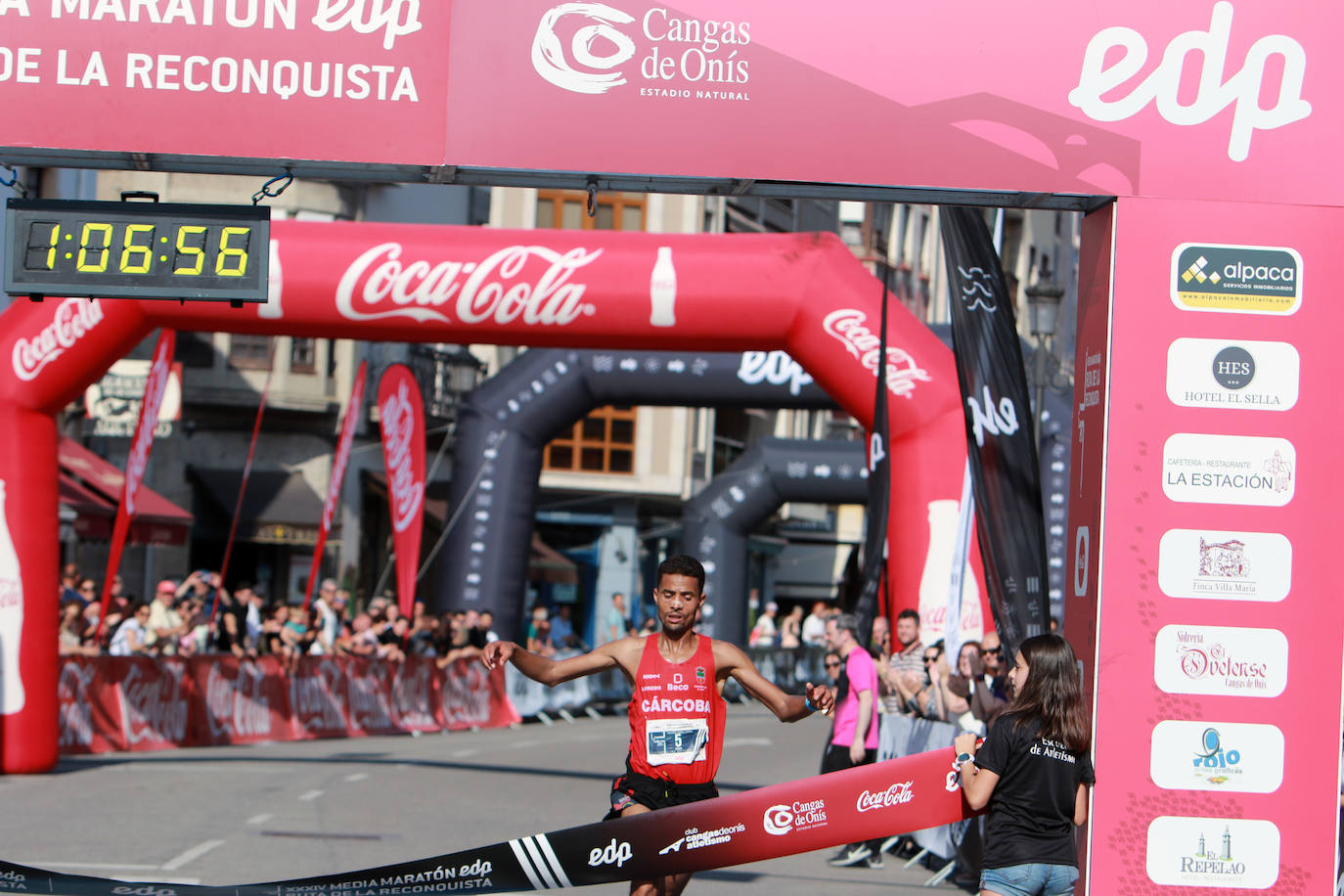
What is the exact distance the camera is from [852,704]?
39.4ft

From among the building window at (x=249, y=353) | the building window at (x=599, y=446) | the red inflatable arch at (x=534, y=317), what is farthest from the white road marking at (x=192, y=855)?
the building window at (x=599, y=446)

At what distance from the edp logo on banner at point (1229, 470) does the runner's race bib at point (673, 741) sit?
2162 mm

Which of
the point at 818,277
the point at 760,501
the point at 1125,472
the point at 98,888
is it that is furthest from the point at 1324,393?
the point at 760,501

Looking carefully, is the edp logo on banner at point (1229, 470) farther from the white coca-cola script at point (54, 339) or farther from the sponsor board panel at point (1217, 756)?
the white coca-cola script at point (54, 339)

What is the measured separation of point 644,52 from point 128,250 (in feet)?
7.53

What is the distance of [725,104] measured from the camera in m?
7.77

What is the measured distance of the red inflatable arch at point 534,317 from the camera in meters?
14.1

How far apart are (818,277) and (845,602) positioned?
97.3ft

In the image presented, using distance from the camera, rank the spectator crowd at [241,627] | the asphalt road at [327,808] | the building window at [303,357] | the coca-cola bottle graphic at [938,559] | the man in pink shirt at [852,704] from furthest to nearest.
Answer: the building window at [303,357]
the spectator crowd at [241,627]
the coca-cola bottle graphic at [938,559]
the man in pink shirt at [852,704]
the asphalt road at [327,808]

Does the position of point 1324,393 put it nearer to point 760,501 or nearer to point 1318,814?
point 1318,814

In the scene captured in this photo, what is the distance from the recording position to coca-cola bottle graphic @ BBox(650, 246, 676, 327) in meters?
14.0

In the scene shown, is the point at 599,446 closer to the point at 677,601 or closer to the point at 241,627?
the point at 241,627

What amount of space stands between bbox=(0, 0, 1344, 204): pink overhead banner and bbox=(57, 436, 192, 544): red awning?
1740 cm

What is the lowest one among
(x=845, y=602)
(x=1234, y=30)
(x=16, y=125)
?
(x=845, y=602)
